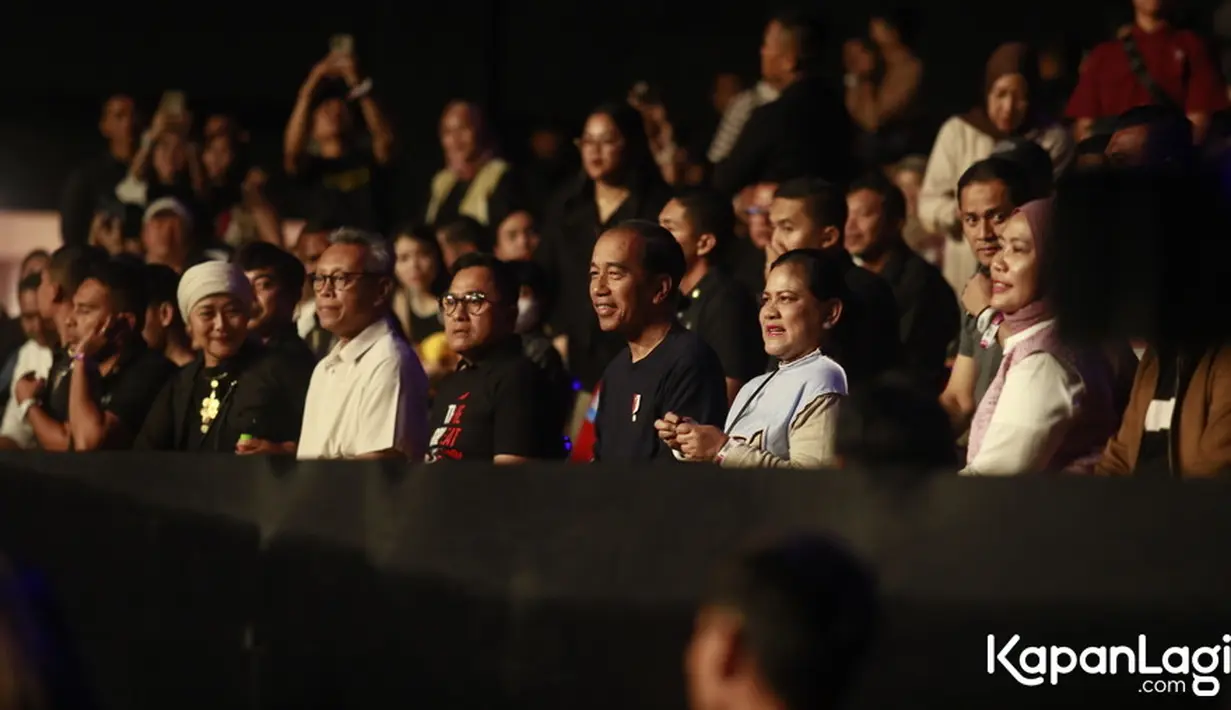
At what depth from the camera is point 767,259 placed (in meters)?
7.30

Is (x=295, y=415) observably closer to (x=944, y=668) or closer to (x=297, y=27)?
(x=944, y=668)

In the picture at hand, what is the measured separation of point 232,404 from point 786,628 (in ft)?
13.7

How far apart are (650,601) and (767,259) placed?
2818mm

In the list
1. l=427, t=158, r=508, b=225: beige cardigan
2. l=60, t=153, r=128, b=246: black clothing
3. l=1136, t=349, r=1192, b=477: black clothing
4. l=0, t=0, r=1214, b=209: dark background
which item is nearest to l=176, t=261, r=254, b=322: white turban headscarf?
l=427, t=158, r=508, b=225: beige cardigan

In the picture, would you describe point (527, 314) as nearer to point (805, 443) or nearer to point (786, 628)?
point (805, 443)

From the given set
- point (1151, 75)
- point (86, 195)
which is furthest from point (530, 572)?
point (86, 195)

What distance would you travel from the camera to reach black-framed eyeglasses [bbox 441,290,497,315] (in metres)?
6.39

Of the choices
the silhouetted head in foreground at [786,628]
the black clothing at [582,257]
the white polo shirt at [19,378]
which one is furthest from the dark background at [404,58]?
the silhouetted head in foreground at [786,628]

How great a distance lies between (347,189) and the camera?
9.88 metres

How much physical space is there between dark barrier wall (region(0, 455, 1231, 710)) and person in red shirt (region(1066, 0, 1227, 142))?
12.0 ft

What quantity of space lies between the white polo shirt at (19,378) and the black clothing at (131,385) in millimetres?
471

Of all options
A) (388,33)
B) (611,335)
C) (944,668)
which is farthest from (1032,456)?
(388,33)

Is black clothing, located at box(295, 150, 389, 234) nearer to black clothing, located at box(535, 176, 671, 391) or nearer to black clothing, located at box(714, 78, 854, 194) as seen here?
black clothing, located at box(535, 176, 671, 391)

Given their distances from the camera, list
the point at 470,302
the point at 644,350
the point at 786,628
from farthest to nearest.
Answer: the point at 470,302 < the point at 644,350 < the point at 786,628
